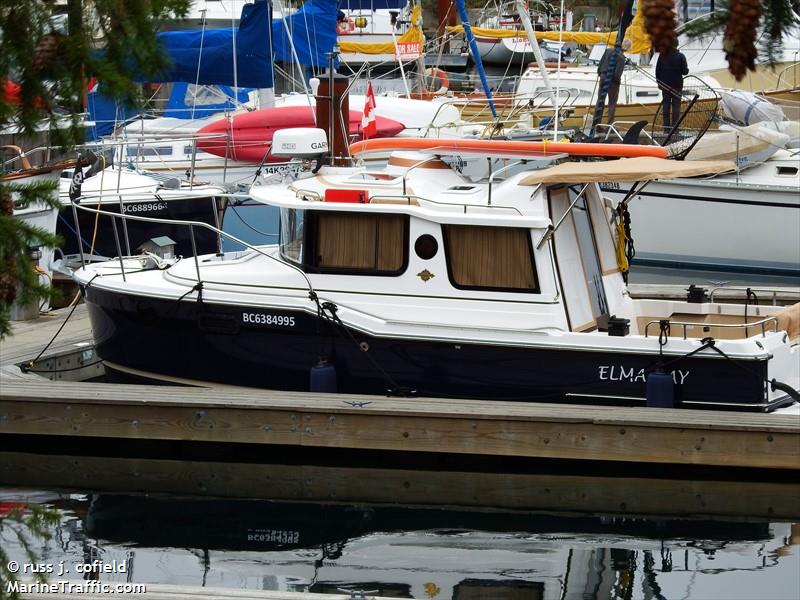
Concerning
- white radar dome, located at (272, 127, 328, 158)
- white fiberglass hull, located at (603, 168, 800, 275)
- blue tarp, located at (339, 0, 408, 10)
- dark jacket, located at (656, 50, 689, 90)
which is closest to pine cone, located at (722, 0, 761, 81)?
white radar dome, located at (272, 127, 328, 158)

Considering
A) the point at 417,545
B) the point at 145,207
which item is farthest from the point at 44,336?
the point at 417,545

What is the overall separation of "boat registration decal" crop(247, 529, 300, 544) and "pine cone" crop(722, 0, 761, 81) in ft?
23.4

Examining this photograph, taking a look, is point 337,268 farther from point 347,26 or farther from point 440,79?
point 347,26

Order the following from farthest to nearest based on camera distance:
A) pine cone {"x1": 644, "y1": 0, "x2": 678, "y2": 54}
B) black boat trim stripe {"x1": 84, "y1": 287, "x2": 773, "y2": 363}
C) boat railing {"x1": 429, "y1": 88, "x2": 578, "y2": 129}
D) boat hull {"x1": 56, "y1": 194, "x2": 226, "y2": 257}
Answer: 1. boat hull {"x1": 56, "y1": 194, "x2": 226, "y2": 257}
2. boat railing {"x1": 429, "y1": 88, "x2": 578, "y2": 129}
3. black boat trim stripe {"x1": 84, "y1": 287, "x2": 773, "y2": 363}
4. pine cone {"x1": 644, "y1": 0, "x2": 678, "y2": 54}

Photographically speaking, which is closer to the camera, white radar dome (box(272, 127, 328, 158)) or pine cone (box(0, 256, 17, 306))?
pine cone (box(0, 256, 17, 306))

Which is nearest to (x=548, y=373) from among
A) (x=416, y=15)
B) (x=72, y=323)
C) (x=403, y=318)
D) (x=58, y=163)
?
(x=403, y=318)

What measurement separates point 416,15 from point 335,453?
17535 mm

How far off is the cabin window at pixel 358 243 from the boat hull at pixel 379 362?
1.74 ft

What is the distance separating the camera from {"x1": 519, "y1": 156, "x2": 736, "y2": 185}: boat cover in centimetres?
960

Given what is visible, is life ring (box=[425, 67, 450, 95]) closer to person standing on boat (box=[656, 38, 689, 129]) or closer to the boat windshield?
person standing on boat (box=[656, 38, 689, 129])

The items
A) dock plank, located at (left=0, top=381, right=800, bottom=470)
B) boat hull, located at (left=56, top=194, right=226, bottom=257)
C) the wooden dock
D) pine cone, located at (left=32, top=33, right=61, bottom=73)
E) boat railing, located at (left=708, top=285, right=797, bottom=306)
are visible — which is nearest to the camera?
pine cone, located at (left=32, top=33, right=61, bottom=73)

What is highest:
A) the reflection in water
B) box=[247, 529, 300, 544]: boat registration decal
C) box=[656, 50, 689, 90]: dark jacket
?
box=[656, 50, 689, 90]: dark jacket

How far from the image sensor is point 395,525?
9.53 meters

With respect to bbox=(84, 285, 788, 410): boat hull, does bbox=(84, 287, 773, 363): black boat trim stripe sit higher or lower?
higher
